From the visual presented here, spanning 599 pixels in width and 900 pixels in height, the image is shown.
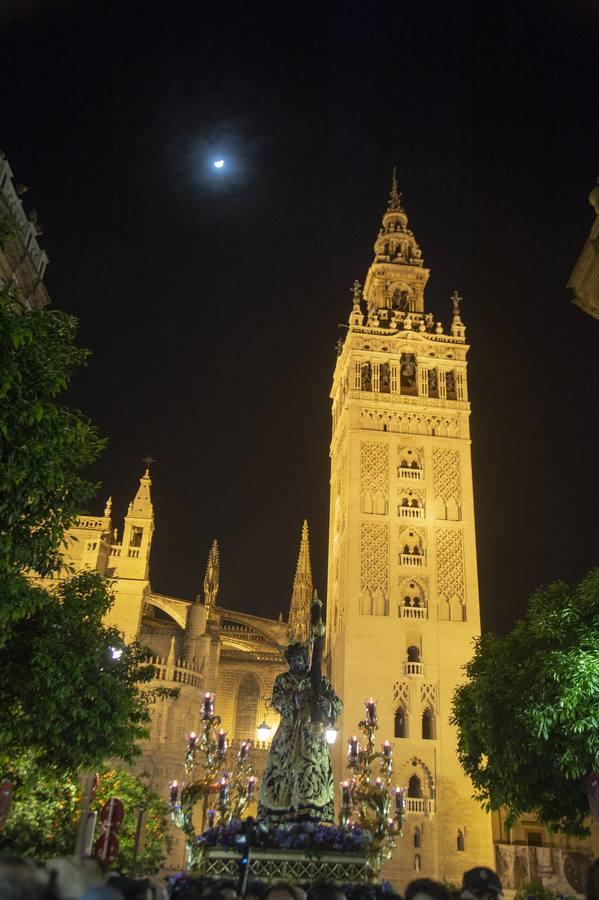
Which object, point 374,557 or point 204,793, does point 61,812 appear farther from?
point 374,557

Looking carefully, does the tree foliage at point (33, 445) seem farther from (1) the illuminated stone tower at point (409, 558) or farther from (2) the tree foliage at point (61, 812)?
(1) the illuminated stone tower at point (409, 558)

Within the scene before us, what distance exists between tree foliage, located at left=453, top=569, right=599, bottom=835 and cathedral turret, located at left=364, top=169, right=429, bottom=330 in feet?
108

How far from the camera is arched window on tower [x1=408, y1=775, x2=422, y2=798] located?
130ft

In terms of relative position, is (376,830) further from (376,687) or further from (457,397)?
(457,397)

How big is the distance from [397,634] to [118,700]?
1093 inches

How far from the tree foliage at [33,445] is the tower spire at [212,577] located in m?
41.9

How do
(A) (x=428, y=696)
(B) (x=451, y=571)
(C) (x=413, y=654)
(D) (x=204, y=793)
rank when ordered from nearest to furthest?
(D) (x=204, y=793)
(A) (x=428, y=696)
(C) (x=413, y=654)
(B) (x=451, y=571)

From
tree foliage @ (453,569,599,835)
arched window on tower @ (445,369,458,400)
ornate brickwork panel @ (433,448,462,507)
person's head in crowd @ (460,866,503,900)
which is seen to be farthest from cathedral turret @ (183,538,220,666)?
person's head in crowd @ (460,866,503,900)

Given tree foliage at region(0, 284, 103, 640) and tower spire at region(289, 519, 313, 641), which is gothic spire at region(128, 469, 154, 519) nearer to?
tower spire at region(289, 519, 313, 641)

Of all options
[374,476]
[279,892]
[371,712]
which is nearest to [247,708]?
[374,476]

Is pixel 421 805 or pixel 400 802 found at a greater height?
pixel 421 805

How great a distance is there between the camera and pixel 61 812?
79.0 feet

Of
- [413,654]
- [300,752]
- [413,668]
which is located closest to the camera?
[300,752]

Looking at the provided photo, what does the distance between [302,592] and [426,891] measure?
5774cm
